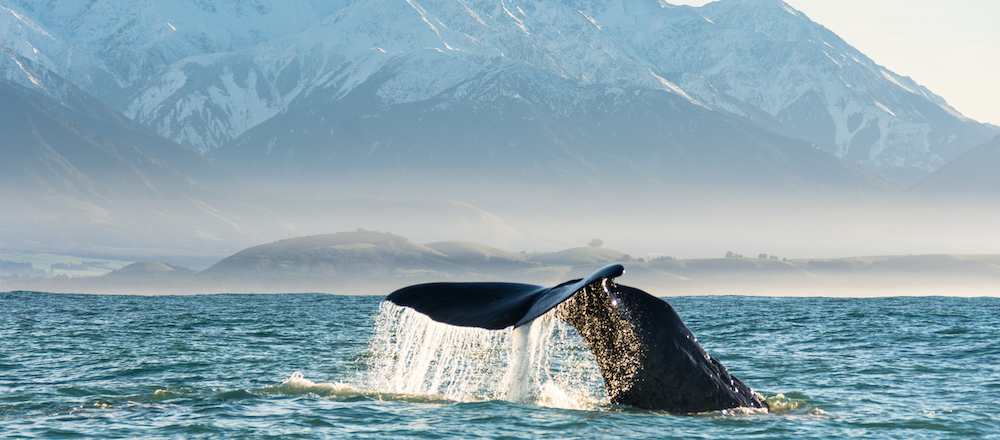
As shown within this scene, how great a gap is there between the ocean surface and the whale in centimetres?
26

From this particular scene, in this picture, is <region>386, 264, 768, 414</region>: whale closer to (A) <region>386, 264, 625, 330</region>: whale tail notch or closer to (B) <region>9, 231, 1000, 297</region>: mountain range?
(A) <region>386, 264, 625, 330</region>: whale tail notch

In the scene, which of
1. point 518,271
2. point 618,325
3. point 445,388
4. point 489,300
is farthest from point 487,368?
point 518,271

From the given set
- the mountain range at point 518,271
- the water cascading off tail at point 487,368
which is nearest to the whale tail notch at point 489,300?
the water cascading off tail at point 487,368

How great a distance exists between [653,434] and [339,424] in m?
4.27

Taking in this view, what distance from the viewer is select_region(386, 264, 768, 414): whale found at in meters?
8.08

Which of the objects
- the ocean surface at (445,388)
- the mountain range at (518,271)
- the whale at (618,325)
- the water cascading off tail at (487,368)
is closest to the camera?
the whale at (618,325)

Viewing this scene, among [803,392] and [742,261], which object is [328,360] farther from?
[742,261]

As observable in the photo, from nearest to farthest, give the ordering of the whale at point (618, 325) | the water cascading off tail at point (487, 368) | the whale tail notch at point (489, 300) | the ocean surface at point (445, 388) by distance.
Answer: the whale tail notch at point (489, 300)
the whale at point (618, 325)
the water cascading off tail at point (487, 368)
the ocean surface at point (445, 388)

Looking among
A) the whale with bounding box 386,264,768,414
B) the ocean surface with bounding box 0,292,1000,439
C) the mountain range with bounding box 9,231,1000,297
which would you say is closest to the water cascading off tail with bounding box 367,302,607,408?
the ocean surface with bounding box 0,292,1000,439

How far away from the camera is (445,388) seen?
53.2 feet

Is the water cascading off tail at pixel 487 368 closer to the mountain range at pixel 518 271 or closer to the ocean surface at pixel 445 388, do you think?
the ocean surface at pixel 445 388

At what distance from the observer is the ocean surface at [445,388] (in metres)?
11.3

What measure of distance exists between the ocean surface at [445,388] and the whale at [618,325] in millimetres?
261

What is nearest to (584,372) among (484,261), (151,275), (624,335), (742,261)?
(624,335)
